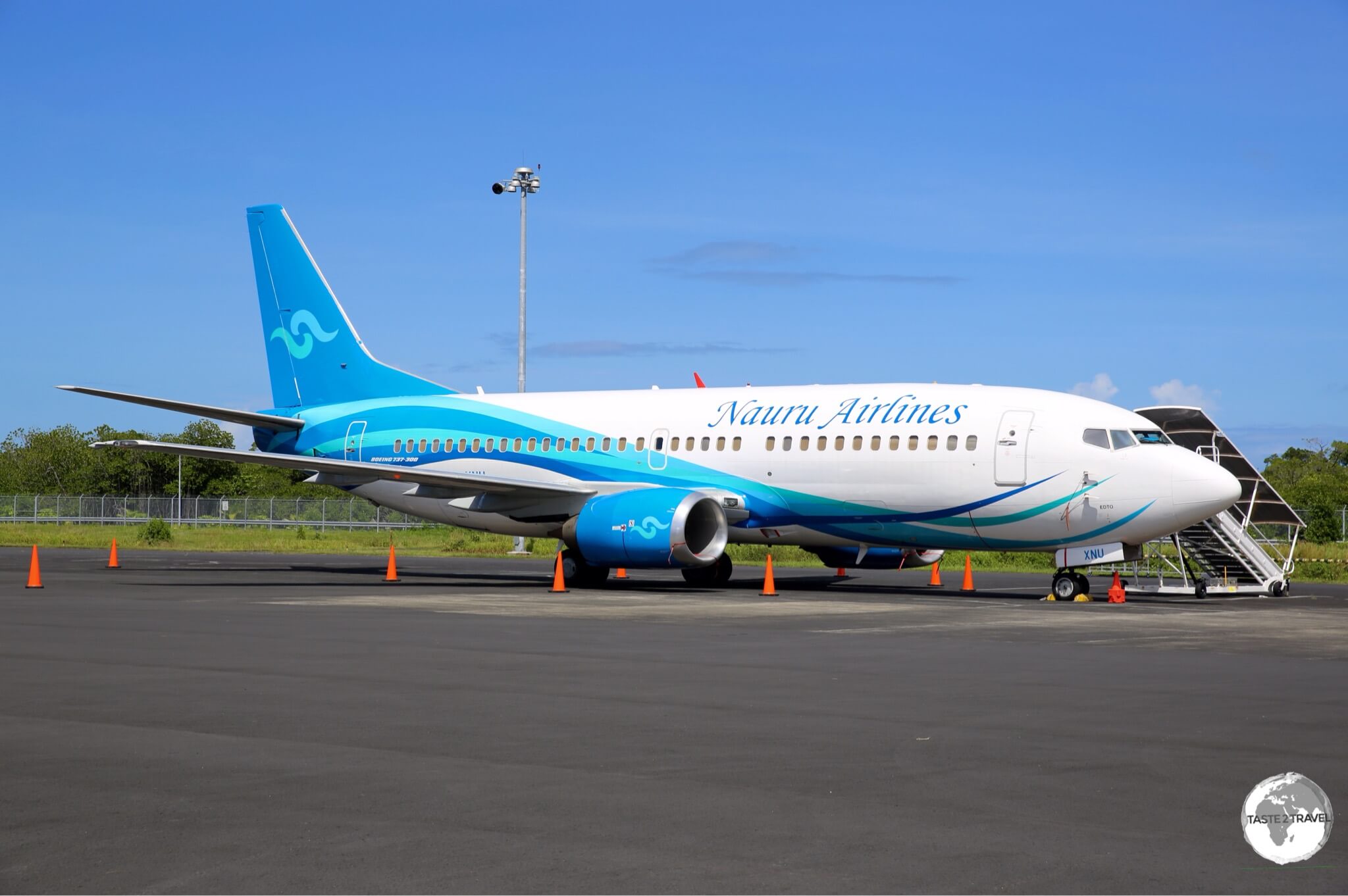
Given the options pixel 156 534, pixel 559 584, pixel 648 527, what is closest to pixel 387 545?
pixel 156 534

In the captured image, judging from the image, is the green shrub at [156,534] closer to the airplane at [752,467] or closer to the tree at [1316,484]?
the airplane at [752,467]

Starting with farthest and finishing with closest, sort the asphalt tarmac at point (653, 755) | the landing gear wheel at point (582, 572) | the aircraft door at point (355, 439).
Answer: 1. the aircraft door at point (355, 439)
2. the landing gear wheel at point (582, 572)
3. the asphalt tarmac at point (653, 755)

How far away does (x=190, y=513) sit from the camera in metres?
78.0

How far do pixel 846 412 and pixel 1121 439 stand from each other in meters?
4.86

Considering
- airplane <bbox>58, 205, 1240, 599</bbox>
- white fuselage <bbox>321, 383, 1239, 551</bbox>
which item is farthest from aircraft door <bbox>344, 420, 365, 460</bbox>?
white fuselage <bbox>321, 383, 1239, 551</bbox>

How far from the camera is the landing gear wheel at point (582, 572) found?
92.3 ft

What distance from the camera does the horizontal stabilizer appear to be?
2722cm

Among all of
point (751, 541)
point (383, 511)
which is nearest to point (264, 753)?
point (751, 541)

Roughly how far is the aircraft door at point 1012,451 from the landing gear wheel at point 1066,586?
5.41 feet

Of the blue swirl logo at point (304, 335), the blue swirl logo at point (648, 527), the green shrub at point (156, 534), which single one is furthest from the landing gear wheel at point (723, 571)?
the green shrub at point (156, 534)

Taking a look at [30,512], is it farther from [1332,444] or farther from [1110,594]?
[1332,444]

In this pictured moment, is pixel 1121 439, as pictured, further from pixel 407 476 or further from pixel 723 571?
pixel 407 476

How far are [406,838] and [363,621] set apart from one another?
12181 millimetres

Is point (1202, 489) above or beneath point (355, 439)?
beneath
